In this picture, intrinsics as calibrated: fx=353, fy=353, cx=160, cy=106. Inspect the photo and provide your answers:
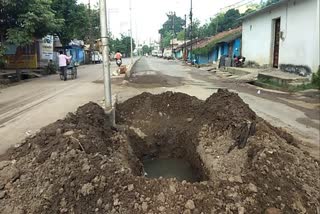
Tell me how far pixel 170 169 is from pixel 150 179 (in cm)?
312

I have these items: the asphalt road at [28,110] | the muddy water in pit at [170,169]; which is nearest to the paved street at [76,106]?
the asphalt road at [28,110]

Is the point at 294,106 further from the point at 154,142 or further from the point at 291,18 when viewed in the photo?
the point at 291,18

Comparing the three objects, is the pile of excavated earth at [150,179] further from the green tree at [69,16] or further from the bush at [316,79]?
the green tree at [69,16]

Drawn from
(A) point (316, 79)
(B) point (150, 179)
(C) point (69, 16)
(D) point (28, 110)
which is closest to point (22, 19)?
(C) point (69, 16)

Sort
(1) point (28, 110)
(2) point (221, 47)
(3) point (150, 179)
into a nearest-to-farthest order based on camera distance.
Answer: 1. (3) point (150, 179)
2. (1) point (28, 110)
3. (2) point (221, 47)

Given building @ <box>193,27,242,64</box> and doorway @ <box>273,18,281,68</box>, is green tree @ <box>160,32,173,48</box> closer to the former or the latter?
building @ <box>193,27,242,64</box>

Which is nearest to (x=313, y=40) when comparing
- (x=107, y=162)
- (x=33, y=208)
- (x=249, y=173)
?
(x=249, y=173)

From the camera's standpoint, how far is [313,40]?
663 inches

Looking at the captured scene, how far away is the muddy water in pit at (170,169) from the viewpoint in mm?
7371

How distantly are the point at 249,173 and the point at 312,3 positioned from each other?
1466 centimetres

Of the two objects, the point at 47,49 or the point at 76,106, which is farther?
the point at 47,49

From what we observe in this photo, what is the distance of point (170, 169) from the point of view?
25.9ft

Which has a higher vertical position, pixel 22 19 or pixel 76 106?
pixel 22 19

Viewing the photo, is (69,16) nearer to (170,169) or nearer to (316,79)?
(316,79)
